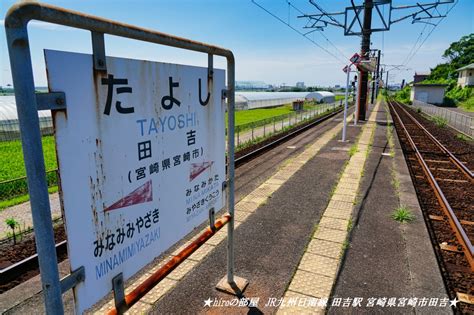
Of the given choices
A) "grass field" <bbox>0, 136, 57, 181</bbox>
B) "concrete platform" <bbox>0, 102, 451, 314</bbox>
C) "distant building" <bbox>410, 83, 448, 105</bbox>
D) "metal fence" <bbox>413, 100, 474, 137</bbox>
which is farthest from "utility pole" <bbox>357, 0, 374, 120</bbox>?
"distant building" <bbox>410, 83, 448, 105</bbox>

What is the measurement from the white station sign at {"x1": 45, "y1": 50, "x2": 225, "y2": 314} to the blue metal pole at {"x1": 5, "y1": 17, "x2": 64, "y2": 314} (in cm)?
11

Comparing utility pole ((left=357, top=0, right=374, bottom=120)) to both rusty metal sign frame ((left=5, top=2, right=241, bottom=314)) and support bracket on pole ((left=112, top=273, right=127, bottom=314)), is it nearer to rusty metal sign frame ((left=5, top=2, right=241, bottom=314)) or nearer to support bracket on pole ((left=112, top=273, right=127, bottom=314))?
rusty metal sign frame ((left=5, top=2, right=241, bottom=314))

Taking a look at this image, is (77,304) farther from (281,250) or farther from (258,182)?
(258,182)

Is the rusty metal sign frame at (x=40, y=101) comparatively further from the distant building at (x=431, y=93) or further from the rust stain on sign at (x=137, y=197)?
the distant building at (x=431, y=93)

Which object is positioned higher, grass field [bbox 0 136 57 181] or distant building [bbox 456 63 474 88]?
distant building [bbox 456 63 474 88]

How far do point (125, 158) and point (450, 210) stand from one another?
21.9 ft

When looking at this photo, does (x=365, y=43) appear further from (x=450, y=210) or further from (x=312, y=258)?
(x=312, y=258)

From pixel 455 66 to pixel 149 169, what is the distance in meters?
102

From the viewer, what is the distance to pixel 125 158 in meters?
2.03

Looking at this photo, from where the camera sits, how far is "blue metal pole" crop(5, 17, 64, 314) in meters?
1.37

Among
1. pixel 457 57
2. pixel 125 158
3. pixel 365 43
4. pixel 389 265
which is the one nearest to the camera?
pixel 125 158

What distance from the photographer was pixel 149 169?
2271 mm

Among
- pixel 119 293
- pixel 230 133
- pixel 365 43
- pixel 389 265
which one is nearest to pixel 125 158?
pixel 119 293

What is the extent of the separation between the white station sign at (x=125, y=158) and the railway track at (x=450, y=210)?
149 inches
